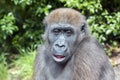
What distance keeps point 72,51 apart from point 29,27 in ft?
8.66

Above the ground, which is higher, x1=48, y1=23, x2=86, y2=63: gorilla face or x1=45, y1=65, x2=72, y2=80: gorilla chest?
x1=48, y1=23, x2=86, y2=63: gorilla face

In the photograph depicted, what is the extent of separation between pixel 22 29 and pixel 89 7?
1.42 meters

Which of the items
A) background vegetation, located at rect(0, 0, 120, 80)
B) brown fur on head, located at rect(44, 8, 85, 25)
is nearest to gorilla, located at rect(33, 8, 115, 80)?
brown fur on head, located at rect(44, 8, 85, 25)

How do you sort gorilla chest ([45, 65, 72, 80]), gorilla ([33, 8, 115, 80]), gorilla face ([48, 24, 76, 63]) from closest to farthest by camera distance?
gorilla face ([48, 24, 76, 63])
gorilla ([33, 8, 115, 80])
gorilla chest ([45, 65, 72, 80])

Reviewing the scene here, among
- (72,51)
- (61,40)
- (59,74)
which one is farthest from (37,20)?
(61,40)

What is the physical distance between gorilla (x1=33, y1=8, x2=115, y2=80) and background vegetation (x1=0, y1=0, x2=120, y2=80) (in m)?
1.63

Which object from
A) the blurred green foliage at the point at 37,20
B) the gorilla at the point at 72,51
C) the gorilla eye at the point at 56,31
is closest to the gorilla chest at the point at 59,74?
the gorilla at the point at 72,51

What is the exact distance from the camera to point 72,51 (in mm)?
5328

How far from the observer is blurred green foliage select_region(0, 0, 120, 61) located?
7270 millimetres

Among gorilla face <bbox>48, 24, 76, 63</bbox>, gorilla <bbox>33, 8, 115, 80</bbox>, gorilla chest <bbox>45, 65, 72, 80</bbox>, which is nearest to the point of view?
gorilla face <bbox>48, 24, 76, 63</bbox>

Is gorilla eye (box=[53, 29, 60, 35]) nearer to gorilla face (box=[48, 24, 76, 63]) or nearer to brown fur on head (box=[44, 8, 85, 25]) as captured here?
gorilla face (box=[48, 24, 76, 63])

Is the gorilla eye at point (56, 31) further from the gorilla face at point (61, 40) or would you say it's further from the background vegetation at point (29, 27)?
the background vegetation at point (29, 27)

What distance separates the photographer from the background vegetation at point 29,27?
23.6 ft

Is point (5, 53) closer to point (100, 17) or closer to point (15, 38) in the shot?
point (15, 38)
